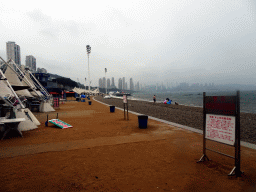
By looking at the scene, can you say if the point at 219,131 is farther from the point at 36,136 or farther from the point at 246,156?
the point at 36,136

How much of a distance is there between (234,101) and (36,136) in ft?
26.4

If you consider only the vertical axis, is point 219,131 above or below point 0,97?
below

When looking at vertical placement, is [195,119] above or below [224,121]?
below

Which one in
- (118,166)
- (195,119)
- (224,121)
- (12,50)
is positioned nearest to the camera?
(224,121)

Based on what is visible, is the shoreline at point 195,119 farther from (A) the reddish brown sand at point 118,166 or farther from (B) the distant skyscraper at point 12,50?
(B) the distant skyscraper at point 12,50

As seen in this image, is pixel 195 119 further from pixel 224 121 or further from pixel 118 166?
pixel 118 166

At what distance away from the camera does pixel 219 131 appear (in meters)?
4.31

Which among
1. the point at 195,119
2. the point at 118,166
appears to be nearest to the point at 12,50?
the point at 195,119

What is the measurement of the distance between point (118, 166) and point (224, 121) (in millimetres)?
2894

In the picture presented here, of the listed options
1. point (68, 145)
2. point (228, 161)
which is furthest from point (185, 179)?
point (68, 145)

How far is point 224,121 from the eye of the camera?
4.21 m

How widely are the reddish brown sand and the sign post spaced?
534 mm

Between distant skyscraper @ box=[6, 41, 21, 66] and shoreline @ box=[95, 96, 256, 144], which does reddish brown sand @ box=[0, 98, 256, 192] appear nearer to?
shoreline @ box=[95, 96, 256, 144]

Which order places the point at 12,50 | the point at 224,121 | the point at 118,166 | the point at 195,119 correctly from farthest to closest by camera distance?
1. the point at 12,50
2. the point at 195,119
3. the point at 118,166
4. the point at 224,121
